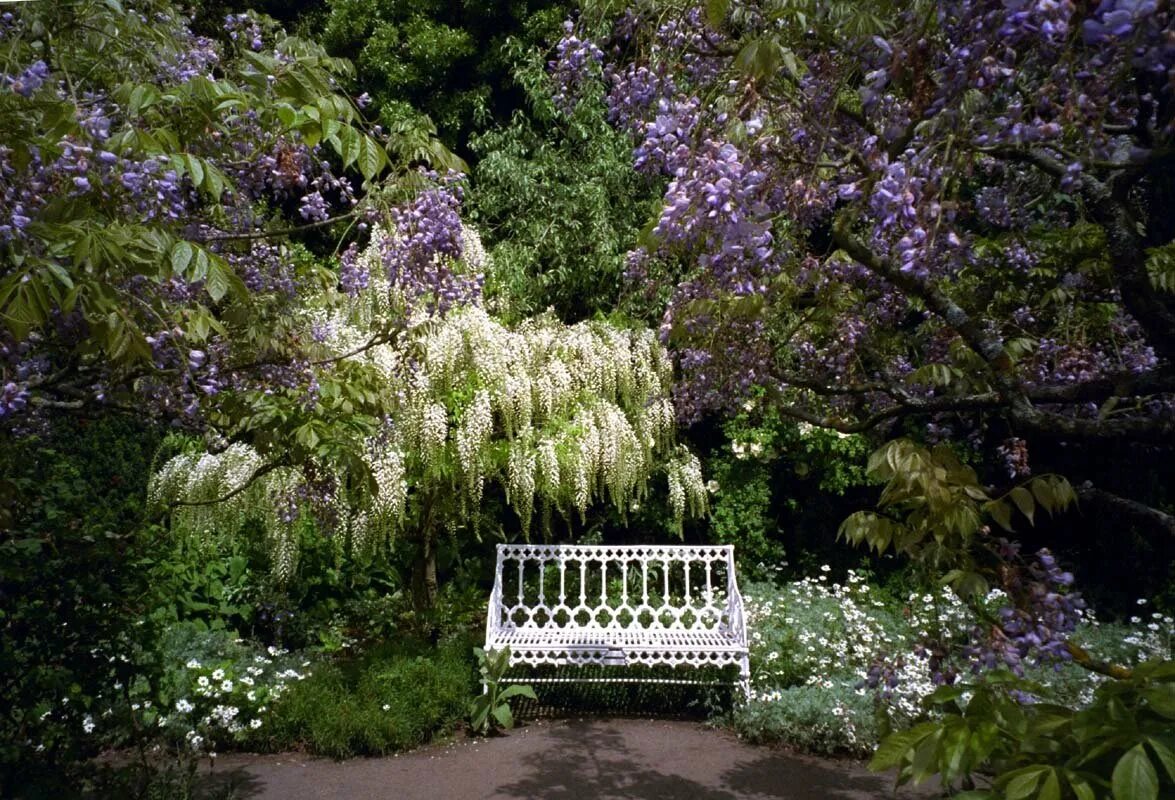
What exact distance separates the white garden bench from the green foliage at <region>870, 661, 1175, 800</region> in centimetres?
286

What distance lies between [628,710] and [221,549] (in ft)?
8.14

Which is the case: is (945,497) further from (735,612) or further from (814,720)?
(735,612)

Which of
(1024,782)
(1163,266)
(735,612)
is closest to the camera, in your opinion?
(1024,782)

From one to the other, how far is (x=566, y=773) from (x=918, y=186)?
9.27ft

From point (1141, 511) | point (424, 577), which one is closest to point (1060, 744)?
point (1141, 511)

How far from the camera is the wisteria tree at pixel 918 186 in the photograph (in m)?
1.51

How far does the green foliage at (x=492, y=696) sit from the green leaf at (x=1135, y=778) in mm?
3258

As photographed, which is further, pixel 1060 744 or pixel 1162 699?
pixel 1060 744

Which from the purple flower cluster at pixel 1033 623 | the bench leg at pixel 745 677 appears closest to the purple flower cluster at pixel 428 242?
the purple flower cluster at pixel 1033 623

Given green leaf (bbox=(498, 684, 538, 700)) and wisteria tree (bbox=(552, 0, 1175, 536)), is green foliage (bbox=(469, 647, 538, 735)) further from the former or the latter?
wisteria tree (bbox=(552, 0, 1175, 536))

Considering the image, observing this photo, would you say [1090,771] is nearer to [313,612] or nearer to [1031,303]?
[1031,303]

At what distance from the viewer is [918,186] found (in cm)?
155

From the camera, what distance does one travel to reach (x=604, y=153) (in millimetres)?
6191

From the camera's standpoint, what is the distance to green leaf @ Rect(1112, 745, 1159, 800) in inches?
43.1
